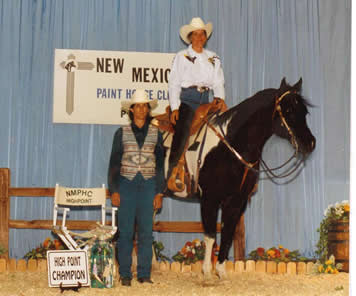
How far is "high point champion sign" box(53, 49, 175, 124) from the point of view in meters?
6.96

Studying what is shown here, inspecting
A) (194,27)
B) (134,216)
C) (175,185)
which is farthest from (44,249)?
(194,27)

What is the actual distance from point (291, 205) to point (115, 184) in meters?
2.38

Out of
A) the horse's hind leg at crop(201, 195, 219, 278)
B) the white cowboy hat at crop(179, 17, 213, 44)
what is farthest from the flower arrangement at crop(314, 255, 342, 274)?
the white cowboy hat at crop(179, 17, 213, 44)

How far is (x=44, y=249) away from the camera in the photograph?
6.79 m

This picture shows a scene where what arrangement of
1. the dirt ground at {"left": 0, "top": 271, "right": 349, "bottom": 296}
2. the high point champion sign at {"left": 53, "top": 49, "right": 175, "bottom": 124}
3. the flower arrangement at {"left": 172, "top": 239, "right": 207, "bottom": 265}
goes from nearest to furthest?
the dirt ground at {"left": 0, "top": 271, "right": 349, "bottom": 296}, the flower arrangement at {"left": 172, "top": 239, "right": 207, "bottom": 265}, the high point champion sign at {"left": 53, "top": 49, "right": 175, "bottom": 124}

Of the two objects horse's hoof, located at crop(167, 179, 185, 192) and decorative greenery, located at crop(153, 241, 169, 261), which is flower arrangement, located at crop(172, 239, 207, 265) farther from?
horse's hoof, located at crop(167, 179, 185, 192)

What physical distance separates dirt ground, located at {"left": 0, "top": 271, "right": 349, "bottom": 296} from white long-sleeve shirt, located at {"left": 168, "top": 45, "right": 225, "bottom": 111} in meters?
1.83

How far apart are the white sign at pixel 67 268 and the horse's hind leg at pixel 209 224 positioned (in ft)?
3.89

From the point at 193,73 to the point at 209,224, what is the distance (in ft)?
5.12

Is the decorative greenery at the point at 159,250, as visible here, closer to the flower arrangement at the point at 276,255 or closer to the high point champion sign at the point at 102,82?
the flower arrangement at the point at 276,255

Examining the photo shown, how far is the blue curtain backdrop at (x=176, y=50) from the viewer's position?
274 inches

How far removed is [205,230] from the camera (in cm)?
598

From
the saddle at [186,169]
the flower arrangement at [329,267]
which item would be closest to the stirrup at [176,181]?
the saddle at [186,169]

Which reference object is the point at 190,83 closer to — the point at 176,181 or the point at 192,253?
the point at 176,181
